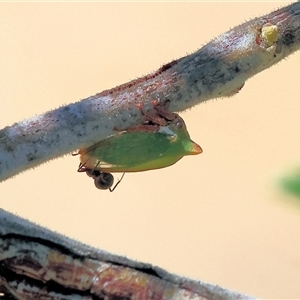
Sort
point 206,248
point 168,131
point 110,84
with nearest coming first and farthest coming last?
→ point 168,131
point 206,248
point 110,84

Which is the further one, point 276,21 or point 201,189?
point 201,189

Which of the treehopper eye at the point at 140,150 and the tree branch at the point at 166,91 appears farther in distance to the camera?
the treehopper eye at the point at 140,150

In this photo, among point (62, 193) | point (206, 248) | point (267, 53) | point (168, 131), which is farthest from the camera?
point (62, 193)

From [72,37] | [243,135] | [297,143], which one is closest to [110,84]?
[72,37]

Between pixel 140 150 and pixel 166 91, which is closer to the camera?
pixel 166 91

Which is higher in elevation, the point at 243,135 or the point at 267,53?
the point at 243,135

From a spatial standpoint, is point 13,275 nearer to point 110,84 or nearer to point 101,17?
point 110,84

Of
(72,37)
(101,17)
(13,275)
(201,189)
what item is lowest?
(13,275)

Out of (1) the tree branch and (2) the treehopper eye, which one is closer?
(1) the tree branch
